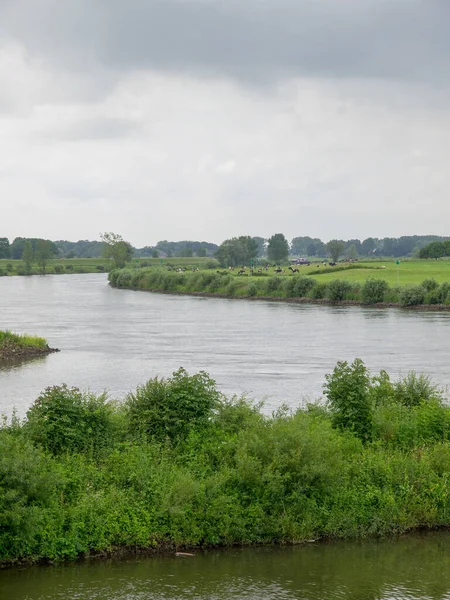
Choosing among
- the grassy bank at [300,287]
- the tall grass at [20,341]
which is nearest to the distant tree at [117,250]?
the grassy bank at [300,287]

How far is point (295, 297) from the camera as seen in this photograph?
10044cm

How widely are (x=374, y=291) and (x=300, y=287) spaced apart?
13.6 meters

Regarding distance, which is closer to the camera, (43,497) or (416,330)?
(43,497)

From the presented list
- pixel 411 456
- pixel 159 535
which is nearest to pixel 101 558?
pixel 159 535

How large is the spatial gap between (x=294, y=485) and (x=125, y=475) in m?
3.55

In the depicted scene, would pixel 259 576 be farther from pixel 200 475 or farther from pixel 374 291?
pixel 374 291

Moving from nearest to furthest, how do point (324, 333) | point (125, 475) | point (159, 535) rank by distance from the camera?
point (159, 535), point (125, 475), point (324, 333)

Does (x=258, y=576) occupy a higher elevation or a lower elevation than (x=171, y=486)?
lower

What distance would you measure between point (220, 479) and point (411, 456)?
4.87m

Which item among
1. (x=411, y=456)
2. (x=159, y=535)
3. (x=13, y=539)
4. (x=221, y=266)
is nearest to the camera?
(x=13, y=539)

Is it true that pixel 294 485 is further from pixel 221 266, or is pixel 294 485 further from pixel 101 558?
pixel 221 266

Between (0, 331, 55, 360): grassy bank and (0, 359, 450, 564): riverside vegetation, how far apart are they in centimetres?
2664

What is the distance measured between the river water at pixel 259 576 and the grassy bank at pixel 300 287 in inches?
2605

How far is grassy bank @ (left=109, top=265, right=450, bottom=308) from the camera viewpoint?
84.6 meters
